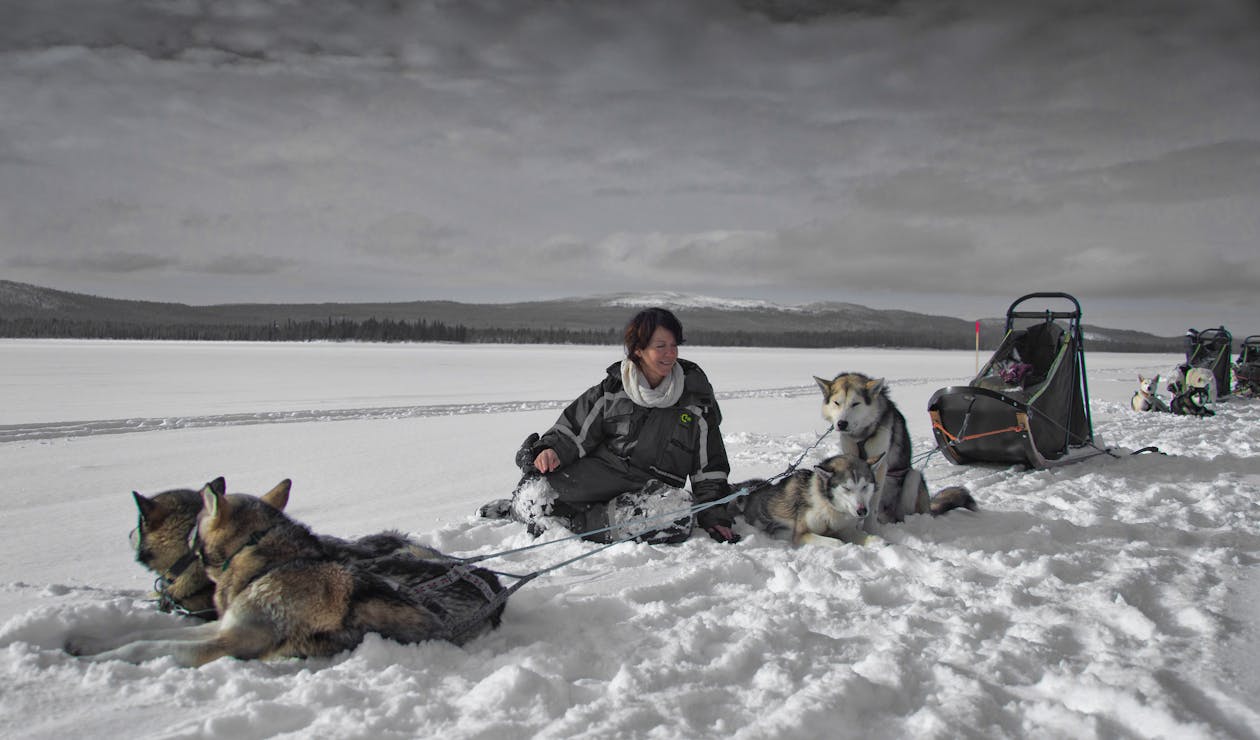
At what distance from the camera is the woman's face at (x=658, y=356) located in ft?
13.2

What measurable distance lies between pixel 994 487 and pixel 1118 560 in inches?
88.2

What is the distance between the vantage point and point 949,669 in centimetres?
232

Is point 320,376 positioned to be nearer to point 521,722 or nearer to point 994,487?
point 994,487

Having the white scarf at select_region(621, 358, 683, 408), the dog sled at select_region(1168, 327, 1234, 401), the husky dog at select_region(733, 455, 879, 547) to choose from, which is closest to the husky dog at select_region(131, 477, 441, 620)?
the white scarf at select_region(621, 358, 683, 408)

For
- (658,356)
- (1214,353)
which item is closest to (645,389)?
(658,356)

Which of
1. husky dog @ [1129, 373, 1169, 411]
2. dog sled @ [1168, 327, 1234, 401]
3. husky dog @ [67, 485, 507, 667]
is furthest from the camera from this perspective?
dog sled @ [1168, 327, 1234, 401]

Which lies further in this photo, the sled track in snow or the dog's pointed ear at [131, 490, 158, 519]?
the sled track in snow

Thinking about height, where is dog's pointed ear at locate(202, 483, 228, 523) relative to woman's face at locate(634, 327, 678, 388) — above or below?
below

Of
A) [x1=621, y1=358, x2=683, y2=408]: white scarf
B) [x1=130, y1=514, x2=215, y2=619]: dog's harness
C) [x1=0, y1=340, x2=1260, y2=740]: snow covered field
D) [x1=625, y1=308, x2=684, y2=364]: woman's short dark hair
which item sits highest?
[x1=625, y1=308, x2=684, y2=364]: woman's short dark hair

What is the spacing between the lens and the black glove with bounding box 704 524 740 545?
13.0 feet

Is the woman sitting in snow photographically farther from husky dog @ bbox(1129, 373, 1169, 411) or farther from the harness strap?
husky dog @ bbox(1129, 373, 1169, 411)

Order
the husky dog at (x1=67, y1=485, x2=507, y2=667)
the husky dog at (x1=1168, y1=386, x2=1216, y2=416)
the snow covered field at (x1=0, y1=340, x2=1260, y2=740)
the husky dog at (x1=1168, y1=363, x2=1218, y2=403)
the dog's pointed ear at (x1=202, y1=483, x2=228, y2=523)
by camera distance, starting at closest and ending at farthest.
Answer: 1. the snow covered field at (x1=0, y1=340, x2=1260, y2=740)
2. the husky dog at (x1=67, y1=485, x2=507, y2=667)
3. the dog's pointed ear at (x1=202, y1=483, x2=228, y2=523)
4. the husky dog at (x1=1168, y1=386, x2=1216, y2=416)
5. the husky dog at (x1=1168, y1=363, x2=1218, y2=403)

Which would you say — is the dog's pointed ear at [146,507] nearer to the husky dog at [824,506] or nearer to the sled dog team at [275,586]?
the sled dog team at [275,586]

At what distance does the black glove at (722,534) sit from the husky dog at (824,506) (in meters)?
0.34
